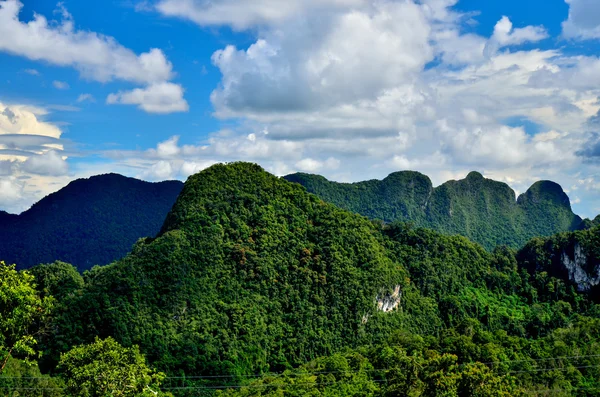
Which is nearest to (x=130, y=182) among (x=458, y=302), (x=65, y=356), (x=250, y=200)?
(x=250, y=200)

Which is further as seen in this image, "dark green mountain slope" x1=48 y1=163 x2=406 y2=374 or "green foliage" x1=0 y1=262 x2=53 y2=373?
"dark green mountain slope" x1=48 y1=163 x2=406 y2=374

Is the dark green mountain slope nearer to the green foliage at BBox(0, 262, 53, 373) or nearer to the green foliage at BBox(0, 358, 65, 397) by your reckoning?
the green foliage at BBox(0, 358, 65, 397)

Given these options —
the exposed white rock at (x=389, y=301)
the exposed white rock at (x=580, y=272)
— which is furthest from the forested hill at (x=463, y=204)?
the exposed white rock at (x=389, y=301)

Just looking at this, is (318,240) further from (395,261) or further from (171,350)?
(171,350)

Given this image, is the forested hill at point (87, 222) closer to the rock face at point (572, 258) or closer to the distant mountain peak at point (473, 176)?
the distant mountain peak at point (473, 176)

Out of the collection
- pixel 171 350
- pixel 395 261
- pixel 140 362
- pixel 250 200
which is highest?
pixel 250 200

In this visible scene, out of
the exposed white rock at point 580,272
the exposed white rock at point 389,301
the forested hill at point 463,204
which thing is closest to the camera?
the exposed white rock at point 389,301

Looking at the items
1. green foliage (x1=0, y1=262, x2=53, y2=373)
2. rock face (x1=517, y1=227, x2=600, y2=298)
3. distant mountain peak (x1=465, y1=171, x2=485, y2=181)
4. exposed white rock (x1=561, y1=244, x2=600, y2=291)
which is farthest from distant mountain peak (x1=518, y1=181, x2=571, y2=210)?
green foliage (x1=0, y1=262, x2=53, y2=373)
